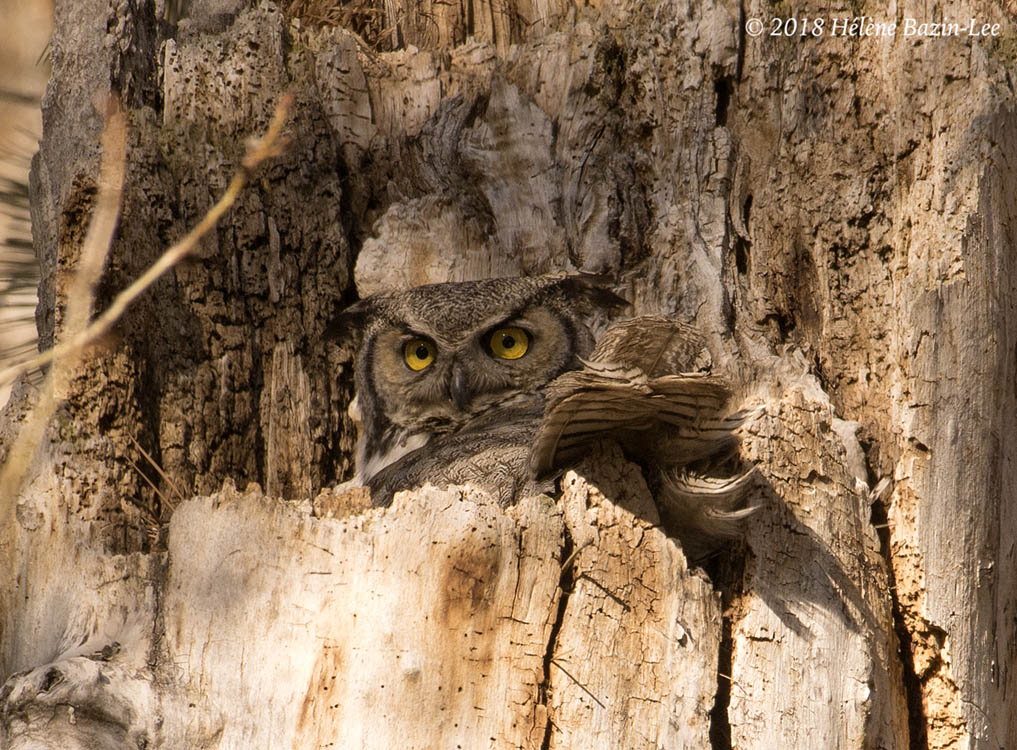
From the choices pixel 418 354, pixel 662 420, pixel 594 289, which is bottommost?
pixel 662 420

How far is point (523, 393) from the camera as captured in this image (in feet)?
9.30

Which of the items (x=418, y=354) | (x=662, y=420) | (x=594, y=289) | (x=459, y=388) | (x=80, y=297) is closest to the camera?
(x=662, y=420)

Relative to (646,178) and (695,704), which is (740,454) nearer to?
(695,704)

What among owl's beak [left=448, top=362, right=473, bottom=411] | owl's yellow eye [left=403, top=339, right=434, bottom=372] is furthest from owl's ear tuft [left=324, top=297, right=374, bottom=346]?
owl's beak [left=448, top=362, right=473, bottom=411]

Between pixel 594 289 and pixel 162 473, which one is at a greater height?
pixel 594 289

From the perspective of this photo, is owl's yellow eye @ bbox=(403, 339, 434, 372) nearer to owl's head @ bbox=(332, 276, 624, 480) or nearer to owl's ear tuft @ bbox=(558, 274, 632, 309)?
owl's head @ bbox=(332, 276, 624, 480)

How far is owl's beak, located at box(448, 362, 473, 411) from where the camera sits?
2777 millimetres

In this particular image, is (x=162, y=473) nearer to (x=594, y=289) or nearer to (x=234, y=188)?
(x=234, y=188)

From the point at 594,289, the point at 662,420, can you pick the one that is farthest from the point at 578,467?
the point at 594,289

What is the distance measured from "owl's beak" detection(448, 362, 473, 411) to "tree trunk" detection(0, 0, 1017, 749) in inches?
Answer: 9.9

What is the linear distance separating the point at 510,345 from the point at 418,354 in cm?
27

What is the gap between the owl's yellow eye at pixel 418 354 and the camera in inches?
114

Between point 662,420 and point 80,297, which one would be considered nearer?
point 662,420

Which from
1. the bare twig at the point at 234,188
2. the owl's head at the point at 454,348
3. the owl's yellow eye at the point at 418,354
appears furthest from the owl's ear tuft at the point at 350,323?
the bare twig at the point at 234,188
